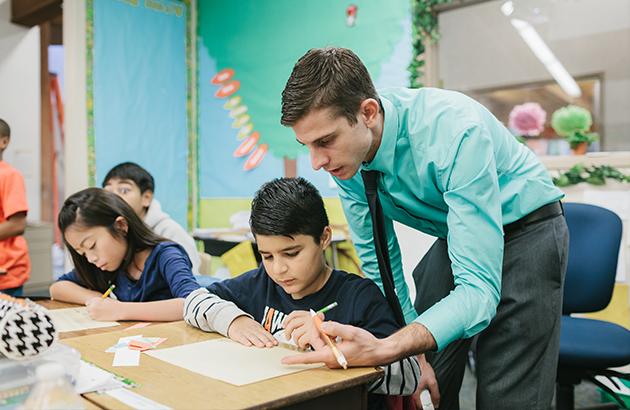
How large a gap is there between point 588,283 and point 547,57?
1.22 meters

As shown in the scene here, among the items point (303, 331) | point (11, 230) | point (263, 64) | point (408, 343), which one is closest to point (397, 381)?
point (408, 343)

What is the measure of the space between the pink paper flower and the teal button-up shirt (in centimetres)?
160

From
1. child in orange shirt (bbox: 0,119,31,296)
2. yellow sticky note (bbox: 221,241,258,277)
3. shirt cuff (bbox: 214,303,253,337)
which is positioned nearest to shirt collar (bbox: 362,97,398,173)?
shirt cuff (bbox: 214,303,253,337)

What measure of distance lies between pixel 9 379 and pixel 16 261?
2.14 m

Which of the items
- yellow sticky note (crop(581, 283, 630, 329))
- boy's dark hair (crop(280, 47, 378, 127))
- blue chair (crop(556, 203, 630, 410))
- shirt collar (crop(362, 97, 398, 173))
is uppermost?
boy's dark hair (crop(280, 47, 378, 127))

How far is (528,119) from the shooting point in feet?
9.36

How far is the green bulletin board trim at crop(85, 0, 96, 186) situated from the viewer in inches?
144

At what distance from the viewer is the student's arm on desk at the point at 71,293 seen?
1.78m

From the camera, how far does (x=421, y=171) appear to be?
4.04ft

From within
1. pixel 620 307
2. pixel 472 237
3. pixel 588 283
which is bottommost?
pixel 620 307

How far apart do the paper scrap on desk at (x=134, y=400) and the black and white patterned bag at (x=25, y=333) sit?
0.13 metres

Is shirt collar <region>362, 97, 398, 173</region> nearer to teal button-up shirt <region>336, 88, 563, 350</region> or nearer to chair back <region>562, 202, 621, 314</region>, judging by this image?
teal button-up shirt <region>336, 88, 563, 350</region>

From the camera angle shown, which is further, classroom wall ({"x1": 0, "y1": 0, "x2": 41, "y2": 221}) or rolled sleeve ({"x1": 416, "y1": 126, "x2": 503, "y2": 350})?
classroom wall ({"x1": 0, "y1": 0, "x2": 41, "y2": 221})

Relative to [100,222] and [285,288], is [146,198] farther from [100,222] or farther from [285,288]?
[285,288]
